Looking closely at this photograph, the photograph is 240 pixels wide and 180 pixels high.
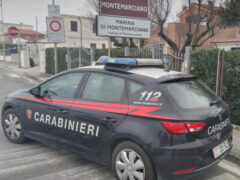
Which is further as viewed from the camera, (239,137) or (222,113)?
(239,137)

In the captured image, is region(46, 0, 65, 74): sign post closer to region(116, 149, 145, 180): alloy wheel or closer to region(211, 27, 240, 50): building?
region(116, 149, 145, 180): alloy wheel

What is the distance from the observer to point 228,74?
211 inches

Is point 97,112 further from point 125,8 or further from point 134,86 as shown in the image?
point 125,8

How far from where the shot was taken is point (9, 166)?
3.58m

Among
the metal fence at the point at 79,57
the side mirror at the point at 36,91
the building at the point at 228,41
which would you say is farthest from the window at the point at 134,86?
the building at the point at 228,41

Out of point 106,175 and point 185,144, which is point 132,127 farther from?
point 106,175

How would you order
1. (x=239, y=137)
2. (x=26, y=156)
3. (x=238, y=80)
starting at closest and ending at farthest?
1. (x=26, y=156)
2. (x=239, y=137)
3. (x=238, y=80)

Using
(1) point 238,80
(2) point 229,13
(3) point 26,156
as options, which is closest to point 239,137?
(1) point 238,80

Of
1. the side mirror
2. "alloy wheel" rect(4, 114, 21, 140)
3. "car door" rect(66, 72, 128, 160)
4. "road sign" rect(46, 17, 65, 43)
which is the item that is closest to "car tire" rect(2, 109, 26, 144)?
"alloy wheel" rect(4, 114, 21, 140)

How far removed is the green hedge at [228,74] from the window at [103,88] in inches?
131

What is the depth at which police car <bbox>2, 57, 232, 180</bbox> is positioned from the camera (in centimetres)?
256

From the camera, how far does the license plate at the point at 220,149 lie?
2.83m

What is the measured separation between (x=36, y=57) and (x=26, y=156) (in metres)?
25.3

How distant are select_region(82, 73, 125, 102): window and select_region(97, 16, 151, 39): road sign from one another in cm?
327
